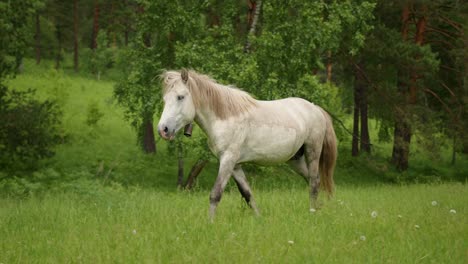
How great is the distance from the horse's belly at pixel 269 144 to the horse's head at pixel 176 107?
3.08 feet

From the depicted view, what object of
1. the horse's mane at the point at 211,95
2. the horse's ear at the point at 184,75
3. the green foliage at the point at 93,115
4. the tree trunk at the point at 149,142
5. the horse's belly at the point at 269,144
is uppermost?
the horse's ear at the point at 184,75

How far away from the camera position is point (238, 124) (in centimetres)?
684

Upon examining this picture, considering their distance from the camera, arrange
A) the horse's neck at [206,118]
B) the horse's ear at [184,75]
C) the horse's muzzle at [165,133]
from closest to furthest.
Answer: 1. the horse's muzzle at [165,133]
2. the horse's ear at [184,75]
3. the horse's neck at [206,118]

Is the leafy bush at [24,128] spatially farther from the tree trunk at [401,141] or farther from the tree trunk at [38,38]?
the tree trunk at [38,38]

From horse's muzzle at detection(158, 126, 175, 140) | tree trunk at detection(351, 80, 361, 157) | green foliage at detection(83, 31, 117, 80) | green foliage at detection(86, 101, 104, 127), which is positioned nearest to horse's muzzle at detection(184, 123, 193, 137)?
horse's muzzle at detection(158, 126, 175, 140)

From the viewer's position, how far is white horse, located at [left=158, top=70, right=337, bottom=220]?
6477mm

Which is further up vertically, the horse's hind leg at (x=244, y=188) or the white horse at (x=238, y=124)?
the white horse at (x=238, y=124)

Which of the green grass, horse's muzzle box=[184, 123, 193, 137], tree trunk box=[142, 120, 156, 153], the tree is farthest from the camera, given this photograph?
tree trunk box=[142, 120, 156, 153]

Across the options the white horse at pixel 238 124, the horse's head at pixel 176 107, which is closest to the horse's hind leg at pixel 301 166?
the white horse at pixel 238 124

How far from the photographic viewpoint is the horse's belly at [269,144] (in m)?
7.00

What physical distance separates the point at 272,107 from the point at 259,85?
7.79 meters

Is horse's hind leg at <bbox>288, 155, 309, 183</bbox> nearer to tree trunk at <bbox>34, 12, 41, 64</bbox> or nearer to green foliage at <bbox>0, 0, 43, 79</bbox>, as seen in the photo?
green foliage at <bbox>0, 0, 43, 79</bbox>

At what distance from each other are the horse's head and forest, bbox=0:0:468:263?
1.19m

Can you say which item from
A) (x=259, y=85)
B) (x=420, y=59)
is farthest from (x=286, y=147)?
(x=420, y=59)
